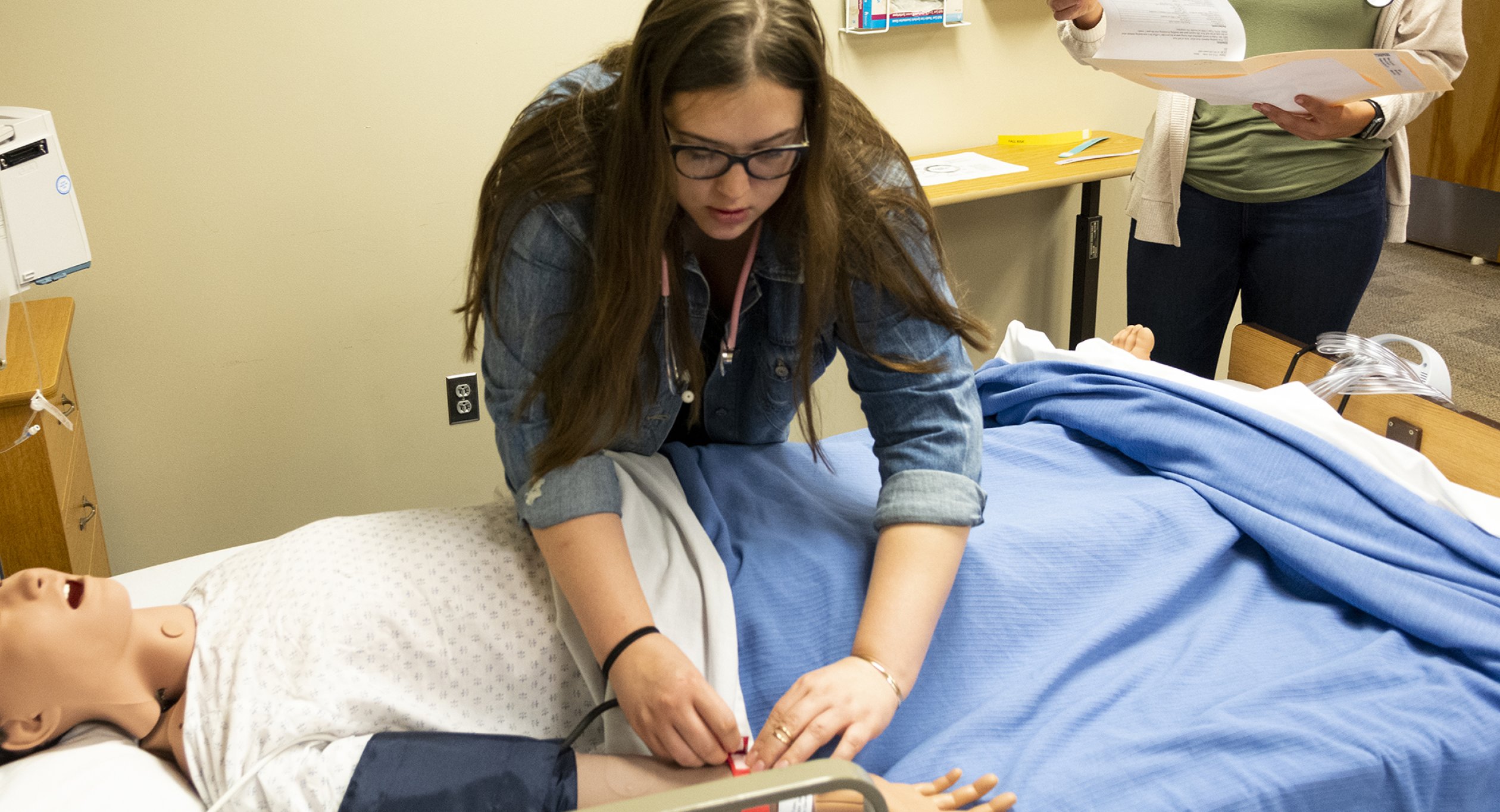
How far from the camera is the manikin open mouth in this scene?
44.0 inches

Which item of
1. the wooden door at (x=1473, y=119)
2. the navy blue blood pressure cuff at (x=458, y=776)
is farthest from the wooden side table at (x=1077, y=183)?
the wooden door at (x=1473, y=119)

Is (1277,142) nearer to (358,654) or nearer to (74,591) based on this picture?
(358,654)

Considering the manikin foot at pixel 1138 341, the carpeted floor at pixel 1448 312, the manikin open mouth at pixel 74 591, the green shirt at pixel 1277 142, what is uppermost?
the green shirt at pixel 1277 142

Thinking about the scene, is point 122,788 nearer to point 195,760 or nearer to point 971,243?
point 195,760

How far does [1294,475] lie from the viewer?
1.39 m

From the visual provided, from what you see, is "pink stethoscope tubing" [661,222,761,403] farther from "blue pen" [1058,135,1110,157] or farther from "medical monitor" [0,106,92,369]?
"blue pen" [1058,135,1110,157]

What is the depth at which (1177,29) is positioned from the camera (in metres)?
1.56

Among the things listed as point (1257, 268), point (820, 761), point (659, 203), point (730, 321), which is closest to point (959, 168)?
point (1257, 268)

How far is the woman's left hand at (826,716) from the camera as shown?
0.97 meters

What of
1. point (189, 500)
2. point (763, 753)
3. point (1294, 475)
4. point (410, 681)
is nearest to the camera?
point (763, 753)

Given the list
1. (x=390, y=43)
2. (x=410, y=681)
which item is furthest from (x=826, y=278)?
(x=390, y=43)

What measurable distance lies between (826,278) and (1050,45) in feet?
6.51

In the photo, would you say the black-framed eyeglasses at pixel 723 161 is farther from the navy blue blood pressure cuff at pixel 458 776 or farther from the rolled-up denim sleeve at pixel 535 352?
the navy blue blood pressure cuff at pixel 458 776

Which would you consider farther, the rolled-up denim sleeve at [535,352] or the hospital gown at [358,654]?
the rolled-up denim sleeve at [535,352]
